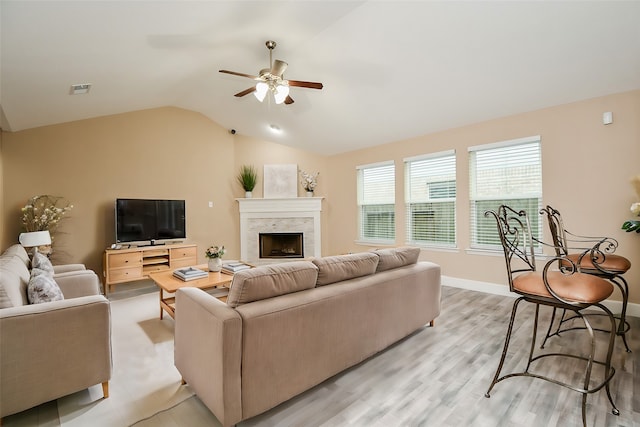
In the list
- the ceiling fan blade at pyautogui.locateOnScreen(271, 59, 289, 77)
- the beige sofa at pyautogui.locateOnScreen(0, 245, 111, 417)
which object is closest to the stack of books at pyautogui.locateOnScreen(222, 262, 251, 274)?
the beige sofa at pyautogui.locateOnScreen(0, 245, 111, 417)

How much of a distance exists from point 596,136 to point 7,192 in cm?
737

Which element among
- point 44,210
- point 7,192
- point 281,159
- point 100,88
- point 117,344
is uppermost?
point 100,88

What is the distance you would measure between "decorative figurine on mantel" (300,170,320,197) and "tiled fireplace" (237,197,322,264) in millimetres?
236

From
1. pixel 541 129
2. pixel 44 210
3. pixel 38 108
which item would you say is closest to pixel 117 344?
pixel 44 210

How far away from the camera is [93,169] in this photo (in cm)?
449

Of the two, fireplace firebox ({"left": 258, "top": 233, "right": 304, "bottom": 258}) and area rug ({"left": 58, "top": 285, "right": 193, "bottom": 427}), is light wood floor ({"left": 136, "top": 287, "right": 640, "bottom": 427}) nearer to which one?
area rug ({"left": 58, "top": 285, "right": 193, "bottom": 427})

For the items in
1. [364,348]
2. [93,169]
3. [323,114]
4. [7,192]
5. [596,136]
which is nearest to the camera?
[364,348]

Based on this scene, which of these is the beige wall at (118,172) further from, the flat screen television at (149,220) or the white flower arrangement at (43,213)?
the flat screen television at (149,220)

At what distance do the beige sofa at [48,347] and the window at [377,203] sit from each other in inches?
178

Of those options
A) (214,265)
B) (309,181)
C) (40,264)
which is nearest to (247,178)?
(309,181)

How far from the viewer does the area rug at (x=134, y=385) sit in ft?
5.50

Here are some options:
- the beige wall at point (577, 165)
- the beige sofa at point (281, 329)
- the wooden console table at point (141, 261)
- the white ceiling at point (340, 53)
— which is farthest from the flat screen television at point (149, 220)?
the beige wall at point (577, 165)

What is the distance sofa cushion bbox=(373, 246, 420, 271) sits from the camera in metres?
2.37

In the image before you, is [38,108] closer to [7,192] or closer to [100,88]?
[100,88]
